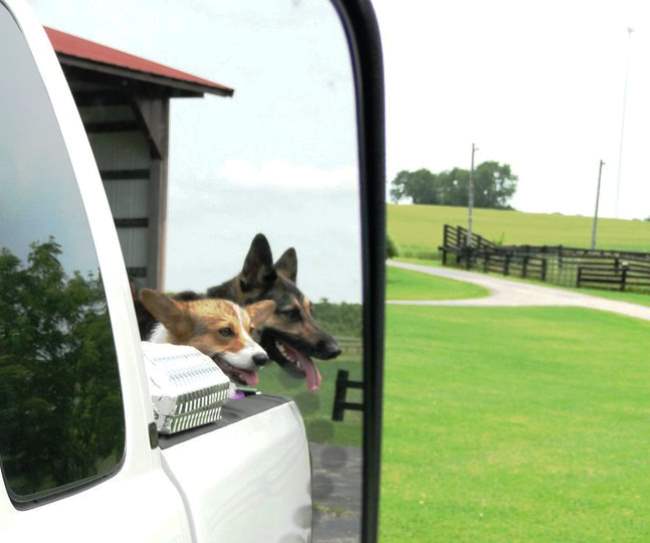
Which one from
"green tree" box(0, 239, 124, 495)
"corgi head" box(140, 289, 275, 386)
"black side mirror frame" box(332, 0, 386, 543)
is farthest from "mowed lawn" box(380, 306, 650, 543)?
"green tree" box(0, 239, 124, 495)

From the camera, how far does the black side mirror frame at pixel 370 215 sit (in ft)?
8.70

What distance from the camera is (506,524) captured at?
7.72m

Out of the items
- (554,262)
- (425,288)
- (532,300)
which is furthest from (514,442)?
(554,262)

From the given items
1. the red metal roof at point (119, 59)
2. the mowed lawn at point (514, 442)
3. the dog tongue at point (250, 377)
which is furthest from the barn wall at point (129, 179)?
the mowed lawn at point (514, 442)

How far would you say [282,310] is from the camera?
7.41 feet

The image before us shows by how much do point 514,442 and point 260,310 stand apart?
9.26 metres

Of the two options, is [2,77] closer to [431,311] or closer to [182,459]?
[182,459]

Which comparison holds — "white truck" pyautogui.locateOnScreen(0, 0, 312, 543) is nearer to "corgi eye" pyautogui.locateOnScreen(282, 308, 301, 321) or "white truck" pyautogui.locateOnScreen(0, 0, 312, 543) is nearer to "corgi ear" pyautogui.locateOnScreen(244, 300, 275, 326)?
"corgi ear" pyautogui.locateOnScreen(244, 300, 275, 326)

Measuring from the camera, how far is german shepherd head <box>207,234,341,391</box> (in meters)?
2.22

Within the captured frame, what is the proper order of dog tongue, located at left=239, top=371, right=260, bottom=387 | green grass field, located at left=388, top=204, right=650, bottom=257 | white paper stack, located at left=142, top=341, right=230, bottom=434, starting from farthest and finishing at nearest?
green grass field, located at left=388, top=204, right=650, bottom=257
dog tongue, located at left=239, top=371, right=260, bottom=387
white paper stack, located at left=142, top=341, right=230, bottom=434

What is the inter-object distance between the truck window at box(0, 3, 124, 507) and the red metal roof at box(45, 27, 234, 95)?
44.1 inches

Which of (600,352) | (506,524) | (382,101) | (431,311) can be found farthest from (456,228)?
(382,101)

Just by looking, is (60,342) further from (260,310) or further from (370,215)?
(370,215)

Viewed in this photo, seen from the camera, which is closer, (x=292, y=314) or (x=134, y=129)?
(x=292, y=314)
